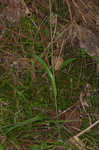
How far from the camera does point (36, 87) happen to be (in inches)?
68.9

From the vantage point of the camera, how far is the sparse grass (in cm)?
163

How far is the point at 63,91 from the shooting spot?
176 cm

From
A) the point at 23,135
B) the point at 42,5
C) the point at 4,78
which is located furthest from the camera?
the point at 42,5

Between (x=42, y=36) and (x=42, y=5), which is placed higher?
(x=42, y=5)

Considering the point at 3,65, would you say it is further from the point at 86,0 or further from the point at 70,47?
the point at 86,0

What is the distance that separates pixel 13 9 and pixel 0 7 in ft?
0.37

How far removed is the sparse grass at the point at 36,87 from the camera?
5.34 feet

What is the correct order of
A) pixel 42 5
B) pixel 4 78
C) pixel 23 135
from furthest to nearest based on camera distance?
pixel 42 5 < pixel 4 78 < pixel 23 135

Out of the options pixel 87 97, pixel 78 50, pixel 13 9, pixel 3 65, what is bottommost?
pixel 87 97

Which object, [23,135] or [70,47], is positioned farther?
[70,47]

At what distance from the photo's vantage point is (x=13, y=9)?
1.82 meters

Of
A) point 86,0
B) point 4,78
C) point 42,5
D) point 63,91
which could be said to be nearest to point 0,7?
point 42,5

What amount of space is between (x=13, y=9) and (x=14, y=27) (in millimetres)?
161

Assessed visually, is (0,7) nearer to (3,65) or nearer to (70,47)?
(3,65)
